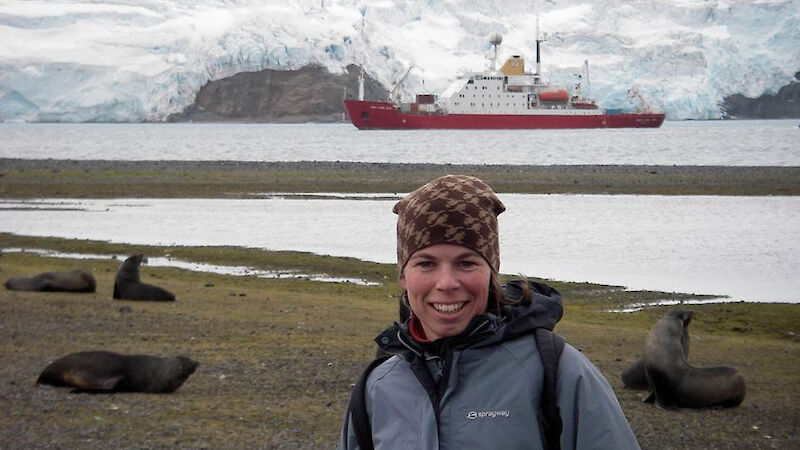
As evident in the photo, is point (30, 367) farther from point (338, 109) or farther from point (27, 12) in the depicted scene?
point (338, 109)

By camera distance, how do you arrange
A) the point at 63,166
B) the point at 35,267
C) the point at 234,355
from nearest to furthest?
the point at 234,355 → the point at 35,267 → the point at 63,166

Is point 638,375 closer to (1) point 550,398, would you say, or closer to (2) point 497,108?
(1) point 550,398

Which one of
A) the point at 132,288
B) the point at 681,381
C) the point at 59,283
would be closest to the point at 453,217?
the point at 681,381

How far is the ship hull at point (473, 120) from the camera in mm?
71750

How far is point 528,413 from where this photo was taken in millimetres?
1937

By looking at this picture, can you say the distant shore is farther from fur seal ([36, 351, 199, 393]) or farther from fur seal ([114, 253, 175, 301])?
fur seal ([36, 351, 199, 393])

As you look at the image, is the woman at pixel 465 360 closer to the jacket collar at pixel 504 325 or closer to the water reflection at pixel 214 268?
the jacket collar at pixel 504 325

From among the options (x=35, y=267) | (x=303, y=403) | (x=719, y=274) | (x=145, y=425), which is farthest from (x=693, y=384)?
(x=35, y=267)

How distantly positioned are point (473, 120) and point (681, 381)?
217 ft

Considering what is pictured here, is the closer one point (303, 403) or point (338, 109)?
point (303, 403)

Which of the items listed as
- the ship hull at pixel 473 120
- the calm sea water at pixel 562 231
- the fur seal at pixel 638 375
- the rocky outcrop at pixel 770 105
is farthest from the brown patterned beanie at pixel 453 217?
the rocky outcrop at pixel 770 105

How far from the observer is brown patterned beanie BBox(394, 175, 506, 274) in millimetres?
2066

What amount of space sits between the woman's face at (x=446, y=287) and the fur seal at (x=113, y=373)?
4.40 metres

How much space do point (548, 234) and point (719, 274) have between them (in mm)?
4281
